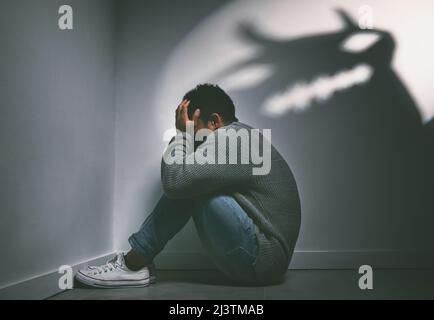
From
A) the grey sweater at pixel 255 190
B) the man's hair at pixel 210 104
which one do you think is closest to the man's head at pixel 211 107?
the man's hair at pixel 210 104

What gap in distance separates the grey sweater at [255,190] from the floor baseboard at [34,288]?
42cm

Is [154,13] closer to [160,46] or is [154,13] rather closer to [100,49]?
[160,46]

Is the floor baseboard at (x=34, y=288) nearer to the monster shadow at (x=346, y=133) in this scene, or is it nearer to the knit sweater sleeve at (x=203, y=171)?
the knit sweater sleeve at (x=203, y=171)

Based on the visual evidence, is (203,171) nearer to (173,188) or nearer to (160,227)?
(173,188)

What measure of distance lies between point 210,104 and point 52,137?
54cm

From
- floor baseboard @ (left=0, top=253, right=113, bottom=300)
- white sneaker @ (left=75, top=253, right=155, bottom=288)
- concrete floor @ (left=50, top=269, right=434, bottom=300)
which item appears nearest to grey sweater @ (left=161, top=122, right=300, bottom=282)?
concrete floor @ (left=50, top=269, right=434, bottom=300)

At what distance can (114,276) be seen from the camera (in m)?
1.43

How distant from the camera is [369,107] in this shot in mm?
1944

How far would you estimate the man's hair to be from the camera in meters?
1.58

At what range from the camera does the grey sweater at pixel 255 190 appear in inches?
52.7

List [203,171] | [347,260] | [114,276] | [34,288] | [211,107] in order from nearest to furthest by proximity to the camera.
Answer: [34,288], [203,171], [114,276], [211,107], [347,260]

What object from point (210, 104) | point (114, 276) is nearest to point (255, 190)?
point (210, 104)
